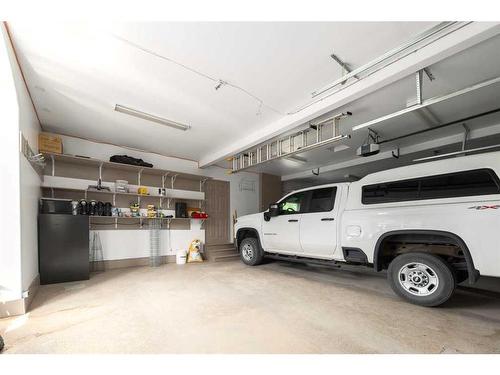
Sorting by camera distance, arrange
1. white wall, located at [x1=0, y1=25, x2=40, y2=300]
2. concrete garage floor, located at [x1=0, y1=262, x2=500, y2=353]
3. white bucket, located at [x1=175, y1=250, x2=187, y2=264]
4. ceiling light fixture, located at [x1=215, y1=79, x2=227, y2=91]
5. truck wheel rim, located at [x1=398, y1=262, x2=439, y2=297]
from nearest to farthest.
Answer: concrete garage floor, located at [x1=0, y1=262, x2=500, y2=353] → white wall, located at [x1=0, y1=25, x2=40, y2=300] → truck wheel rim, located at [x1=398, y1=262, x2=439, y2=297] → ceiling light fixture, located at [x1=215, y1=79, x2=227, y2=91] → white bucket, located at [x1=175, y1=250, x2=187, y2=264]

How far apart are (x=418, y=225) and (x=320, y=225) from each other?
1445mm

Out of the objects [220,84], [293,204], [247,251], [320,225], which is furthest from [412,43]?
[247,251]

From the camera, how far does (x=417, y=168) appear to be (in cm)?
302

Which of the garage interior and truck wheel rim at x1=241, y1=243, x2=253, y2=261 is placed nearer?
the garage interior

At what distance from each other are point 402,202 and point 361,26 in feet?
7.38

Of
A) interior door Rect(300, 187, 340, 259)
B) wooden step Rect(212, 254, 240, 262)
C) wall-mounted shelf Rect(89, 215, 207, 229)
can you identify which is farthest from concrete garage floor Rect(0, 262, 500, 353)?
wooden step Rect(212, 254, 240, 262)

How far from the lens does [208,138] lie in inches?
205

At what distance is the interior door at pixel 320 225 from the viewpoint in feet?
12.4

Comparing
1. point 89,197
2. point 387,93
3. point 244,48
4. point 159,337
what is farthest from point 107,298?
point 387,93

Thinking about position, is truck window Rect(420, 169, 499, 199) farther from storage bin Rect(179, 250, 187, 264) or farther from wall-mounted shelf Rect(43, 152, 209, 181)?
storage bin Rect(179, 250, 187, 264)

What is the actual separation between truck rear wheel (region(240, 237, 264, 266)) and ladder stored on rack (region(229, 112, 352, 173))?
1.96 m

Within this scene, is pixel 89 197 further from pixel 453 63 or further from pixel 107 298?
pixel 453 63

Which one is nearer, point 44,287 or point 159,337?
point 159,337

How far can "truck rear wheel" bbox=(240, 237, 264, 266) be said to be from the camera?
17.5ft
